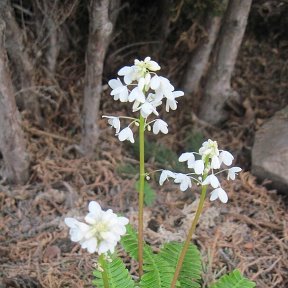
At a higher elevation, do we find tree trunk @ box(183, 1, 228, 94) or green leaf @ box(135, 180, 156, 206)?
tree trunk @ box(183, 1, 228, 94)

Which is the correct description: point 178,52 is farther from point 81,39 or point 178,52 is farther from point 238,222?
point 238,222

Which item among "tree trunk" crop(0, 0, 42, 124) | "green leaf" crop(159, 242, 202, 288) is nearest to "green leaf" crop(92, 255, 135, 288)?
"green leaf" crop(159, 242, 202, 288)

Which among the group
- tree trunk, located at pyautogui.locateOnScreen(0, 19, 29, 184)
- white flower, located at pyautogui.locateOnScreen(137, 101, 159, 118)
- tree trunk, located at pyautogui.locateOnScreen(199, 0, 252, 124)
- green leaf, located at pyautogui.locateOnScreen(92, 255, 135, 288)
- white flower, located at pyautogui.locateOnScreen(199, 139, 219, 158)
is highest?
tree trunk, located at pyautogui.locateOnScreen(199, 0, 252, 124)

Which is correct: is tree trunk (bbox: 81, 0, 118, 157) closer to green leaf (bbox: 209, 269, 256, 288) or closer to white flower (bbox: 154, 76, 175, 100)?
white flower (bbox: 154, 76, 175, 100)

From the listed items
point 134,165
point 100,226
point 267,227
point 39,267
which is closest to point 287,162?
point 267,227

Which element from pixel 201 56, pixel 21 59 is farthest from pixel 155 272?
pixel 201 56

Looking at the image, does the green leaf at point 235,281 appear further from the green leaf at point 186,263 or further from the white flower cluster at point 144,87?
the white flower cluster at point 144,87
